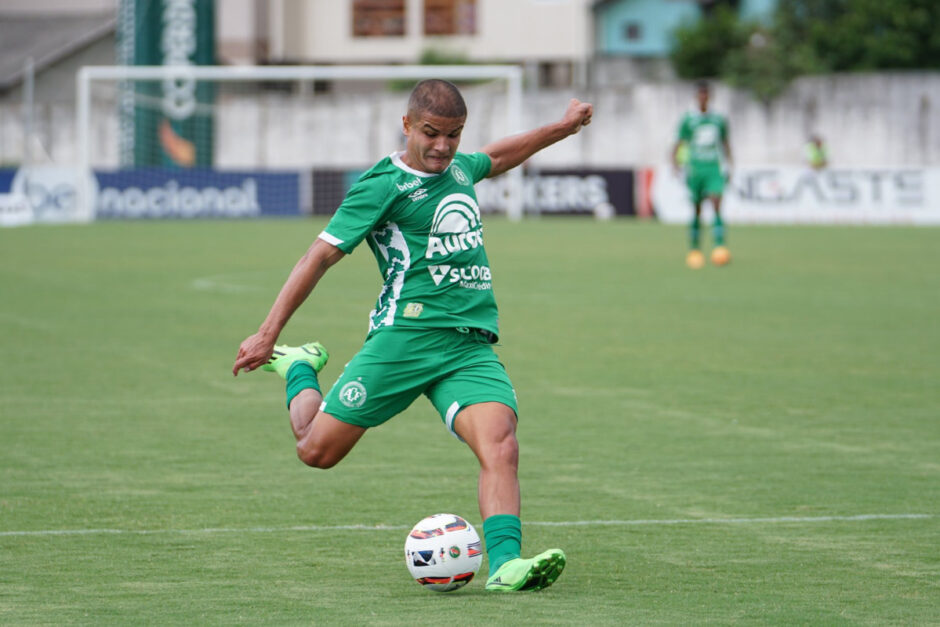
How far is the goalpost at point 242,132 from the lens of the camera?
33969mm

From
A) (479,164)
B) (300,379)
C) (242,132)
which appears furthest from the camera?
(242,132)

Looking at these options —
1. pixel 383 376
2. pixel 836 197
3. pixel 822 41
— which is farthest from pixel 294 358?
pixel 822 41

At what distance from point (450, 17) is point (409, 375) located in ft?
184

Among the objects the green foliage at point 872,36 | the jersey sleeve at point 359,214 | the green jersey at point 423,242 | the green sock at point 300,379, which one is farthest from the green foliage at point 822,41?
the jersey sleeve at point 359,214

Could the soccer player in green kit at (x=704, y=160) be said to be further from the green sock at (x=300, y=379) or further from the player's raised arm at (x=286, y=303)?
the player's raised arm at (x=286, y=303)

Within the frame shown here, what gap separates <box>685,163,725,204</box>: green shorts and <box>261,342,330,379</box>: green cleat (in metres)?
15.8

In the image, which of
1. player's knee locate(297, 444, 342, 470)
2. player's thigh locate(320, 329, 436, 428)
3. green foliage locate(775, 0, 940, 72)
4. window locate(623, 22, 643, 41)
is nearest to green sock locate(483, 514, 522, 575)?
player's thigh locate(320, 329, 436, 428)

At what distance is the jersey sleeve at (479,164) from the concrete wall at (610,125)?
3689 centimetres

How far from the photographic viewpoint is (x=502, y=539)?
536cm

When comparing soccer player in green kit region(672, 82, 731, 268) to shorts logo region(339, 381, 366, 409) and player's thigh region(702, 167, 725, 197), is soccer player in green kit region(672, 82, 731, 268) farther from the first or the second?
shorts logo region(339, 381, 366, 409)

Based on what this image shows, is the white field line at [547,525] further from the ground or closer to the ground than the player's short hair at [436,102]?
closer to the ground

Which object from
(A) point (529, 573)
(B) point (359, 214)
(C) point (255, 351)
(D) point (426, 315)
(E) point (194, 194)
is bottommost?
(A) point (529, 573)

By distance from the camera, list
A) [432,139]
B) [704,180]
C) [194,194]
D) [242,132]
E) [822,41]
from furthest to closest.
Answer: [242,132] → [822,41] → [194,194] → [704,180] → [432,139]

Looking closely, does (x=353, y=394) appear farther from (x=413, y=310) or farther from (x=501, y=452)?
(x=501, y=452)
